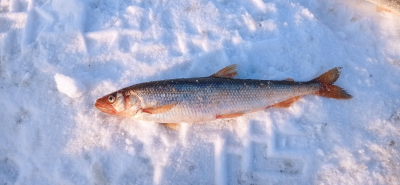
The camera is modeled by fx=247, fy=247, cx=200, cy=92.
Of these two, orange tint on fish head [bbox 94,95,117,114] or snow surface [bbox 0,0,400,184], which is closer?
orange tint on fish head [bbox 94,95,117,114]

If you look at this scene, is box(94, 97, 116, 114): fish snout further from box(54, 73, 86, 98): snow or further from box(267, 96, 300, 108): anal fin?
box(267, 96, 300, 108): anal fin

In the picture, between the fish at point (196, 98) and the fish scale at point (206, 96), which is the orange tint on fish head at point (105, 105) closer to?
the fish at point (196, 98)

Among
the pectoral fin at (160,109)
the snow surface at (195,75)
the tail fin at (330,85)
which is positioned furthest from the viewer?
the tail fin at (330,85)

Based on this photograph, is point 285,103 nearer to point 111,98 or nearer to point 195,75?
point 195,75

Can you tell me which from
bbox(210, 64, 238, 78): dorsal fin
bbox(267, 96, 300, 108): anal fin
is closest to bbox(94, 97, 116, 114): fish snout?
bbox(210, 64, 238, 78): dorsal fin

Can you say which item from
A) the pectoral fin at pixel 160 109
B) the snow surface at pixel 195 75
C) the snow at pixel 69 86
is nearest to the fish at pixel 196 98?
the pectoral fin at pixel 160 109

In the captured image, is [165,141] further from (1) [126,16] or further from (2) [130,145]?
(1) [126,16]

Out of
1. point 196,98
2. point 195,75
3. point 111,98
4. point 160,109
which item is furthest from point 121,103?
point 195,75
